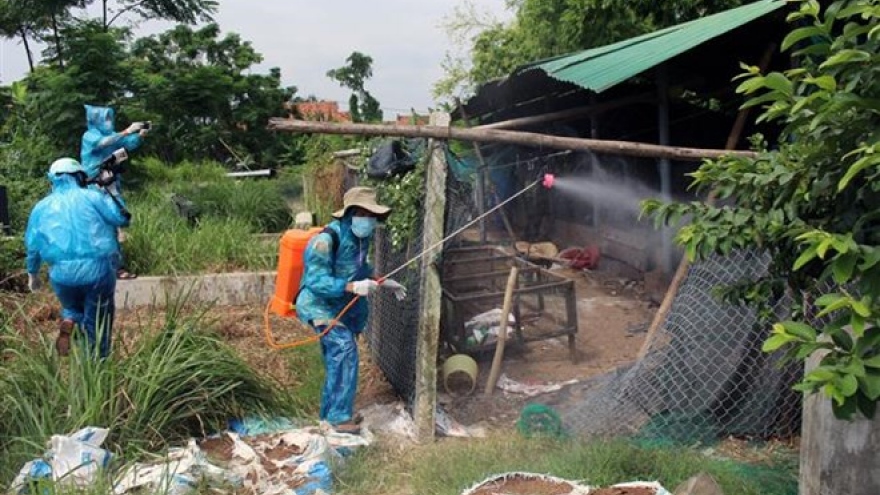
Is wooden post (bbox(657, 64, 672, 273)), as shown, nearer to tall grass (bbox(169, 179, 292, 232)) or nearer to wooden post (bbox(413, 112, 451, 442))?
wooden post (bbox(413, 112, 451, 442))

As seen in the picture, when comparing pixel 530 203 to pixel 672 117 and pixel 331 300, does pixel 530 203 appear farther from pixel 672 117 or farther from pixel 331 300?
pixel 331 300

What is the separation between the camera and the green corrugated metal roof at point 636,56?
633cm

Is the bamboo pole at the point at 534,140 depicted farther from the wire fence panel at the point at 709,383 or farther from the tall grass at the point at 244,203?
the tall grass at the point at 244,203

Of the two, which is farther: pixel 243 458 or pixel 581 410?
pixel 581 410

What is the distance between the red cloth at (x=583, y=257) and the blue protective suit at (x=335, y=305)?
5.83 meters

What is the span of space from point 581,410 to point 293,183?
852 cm

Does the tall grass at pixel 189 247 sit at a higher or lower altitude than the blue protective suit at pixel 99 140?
lower

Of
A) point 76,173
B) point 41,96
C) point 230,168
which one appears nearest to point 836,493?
point 76,173

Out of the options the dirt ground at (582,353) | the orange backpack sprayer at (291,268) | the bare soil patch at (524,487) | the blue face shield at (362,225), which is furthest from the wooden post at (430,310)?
the bare soil patch at (524,487)

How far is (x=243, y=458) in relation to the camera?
13.6 ft

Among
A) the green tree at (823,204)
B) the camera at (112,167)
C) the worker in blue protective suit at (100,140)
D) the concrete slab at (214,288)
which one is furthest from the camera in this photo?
the concrete slab at (214,288)

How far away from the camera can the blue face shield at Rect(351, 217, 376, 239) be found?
4613 millimetres

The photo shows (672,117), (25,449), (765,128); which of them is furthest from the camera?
(672,117)

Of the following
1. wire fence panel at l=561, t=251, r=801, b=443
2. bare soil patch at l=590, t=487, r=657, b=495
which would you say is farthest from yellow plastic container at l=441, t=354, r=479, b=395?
bare soil patch at l=590, t=487, r=657, b=495
